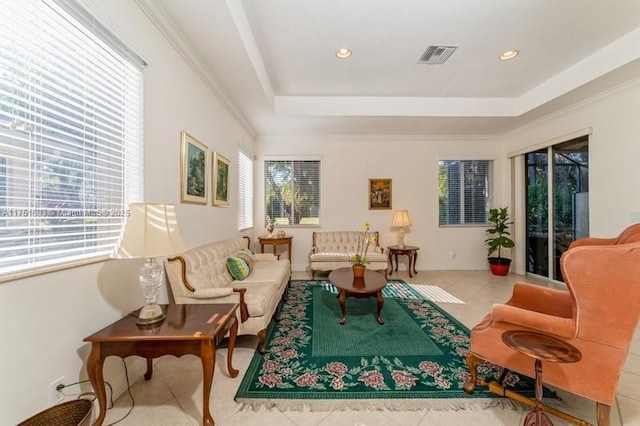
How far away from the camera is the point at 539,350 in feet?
4.08

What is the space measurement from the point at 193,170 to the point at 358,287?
2.18 m

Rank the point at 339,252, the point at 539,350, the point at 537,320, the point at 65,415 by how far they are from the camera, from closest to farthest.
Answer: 1. the point at 65,415
2. the point at 539,350
3. the point at 537,320
4. the point at 339,252

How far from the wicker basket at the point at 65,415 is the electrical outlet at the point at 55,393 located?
11.4 inches

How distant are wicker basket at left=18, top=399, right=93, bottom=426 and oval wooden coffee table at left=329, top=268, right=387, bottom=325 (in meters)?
2.07

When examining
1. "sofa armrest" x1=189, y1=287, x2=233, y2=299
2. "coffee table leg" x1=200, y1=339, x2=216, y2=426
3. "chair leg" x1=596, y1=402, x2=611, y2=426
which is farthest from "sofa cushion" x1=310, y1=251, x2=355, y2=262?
"chair leg" x1=596, y1=402, x2=611, y2=426

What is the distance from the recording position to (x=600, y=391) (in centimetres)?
136

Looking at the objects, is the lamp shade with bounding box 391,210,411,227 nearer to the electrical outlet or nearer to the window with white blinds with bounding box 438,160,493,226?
the window with white blinds with bounding box 438,160,493,226

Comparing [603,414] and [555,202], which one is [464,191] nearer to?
[555,202]

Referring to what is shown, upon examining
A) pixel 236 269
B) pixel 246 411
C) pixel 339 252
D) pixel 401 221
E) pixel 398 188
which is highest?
pixel 398 188

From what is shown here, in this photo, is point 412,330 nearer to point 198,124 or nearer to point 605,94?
point 198,124

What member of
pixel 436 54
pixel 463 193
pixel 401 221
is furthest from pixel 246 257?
pixel 463 193

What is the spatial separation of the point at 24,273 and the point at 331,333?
7.56 feet

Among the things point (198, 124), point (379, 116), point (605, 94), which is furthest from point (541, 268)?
point (198, 124)

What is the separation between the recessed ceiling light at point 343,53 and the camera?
9.62ft
